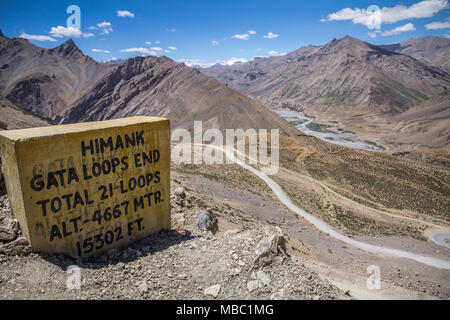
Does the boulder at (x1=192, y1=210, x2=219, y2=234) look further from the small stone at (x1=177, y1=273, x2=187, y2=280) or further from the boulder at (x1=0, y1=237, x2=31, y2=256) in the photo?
the boulder at (x1=0, y1=237, x2=31, y2=256)

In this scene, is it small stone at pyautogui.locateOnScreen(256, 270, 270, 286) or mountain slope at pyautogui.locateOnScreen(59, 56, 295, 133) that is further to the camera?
mountain slope at pyautogui.locateOnScreen(59, 56, 295, 133)

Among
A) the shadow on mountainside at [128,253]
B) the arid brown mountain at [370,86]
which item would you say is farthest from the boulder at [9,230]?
the arid brown mountain at [370,86]

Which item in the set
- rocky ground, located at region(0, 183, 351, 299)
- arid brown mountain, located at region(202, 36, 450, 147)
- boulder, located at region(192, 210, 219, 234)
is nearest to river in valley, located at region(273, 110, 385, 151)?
arid brown mountain, located at region(202, 36, 450, 147)

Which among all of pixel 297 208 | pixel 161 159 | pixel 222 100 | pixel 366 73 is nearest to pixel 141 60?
pixel 222 100

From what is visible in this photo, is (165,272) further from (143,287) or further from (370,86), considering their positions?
(370,86)

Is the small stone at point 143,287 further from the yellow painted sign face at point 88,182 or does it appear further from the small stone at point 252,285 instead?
the small stone at point 252,285
